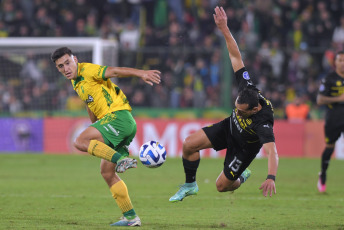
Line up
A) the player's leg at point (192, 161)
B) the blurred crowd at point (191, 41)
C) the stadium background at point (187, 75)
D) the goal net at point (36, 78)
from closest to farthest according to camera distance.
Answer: the player's leg at point (192, 161), the stadium background at point (187, 75), the blurred crowd at point (191, 41), the goal net at point (36, 78)

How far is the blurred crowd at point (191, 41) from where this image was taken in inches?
773

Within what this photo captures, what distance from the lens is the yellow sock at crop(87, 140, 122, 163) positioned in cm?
741

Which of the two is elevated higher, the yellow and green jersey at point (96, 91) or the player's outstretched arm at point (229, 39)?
the player's outstretched arm at point (229, 39)

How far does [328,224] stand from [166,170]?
820 centimetres

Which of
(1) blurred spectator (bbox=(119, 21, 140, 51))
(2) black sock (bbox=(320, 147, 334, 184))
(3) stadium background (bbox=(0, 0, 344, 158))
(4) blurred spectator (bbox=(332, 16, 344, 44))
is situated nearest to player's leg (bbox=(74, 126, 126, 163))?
(2) black sock (bbox=(320, 147, 334, 184))

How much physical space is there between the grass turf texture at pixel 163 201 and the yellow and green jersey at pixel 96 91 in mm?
1464

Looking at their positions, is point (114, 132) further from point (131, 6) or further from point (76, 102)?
point (131, 6)

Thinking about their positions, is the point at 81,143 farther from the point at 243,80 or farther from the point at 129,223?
the point at 243,80

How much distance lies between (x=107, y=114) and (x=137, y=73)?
79cm

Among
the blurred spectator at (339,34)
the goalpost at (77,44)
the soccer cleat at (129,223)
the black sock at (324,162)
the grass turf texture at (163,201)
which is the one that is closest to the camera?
the soccer cleat at (129,223)

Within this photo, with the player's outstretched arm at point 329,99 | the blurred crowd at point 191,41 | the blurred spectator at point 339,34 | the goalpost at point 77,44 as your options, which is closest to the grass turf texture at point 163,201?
the player's outstretched arm at point 329,99

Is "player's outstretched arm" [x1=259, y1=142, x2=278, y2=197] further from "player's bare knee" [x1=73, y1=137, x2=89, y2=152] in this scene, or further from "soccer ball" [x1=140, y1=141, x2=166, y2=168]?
"player's bare knee" [x1=73, y1=137, x2=89, y2=152]

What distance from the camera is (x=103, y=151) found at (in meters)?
7.46

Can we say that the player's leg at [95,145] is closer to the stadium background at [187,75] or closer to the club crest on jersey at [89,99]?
the club crest on jersey at [89,99]
